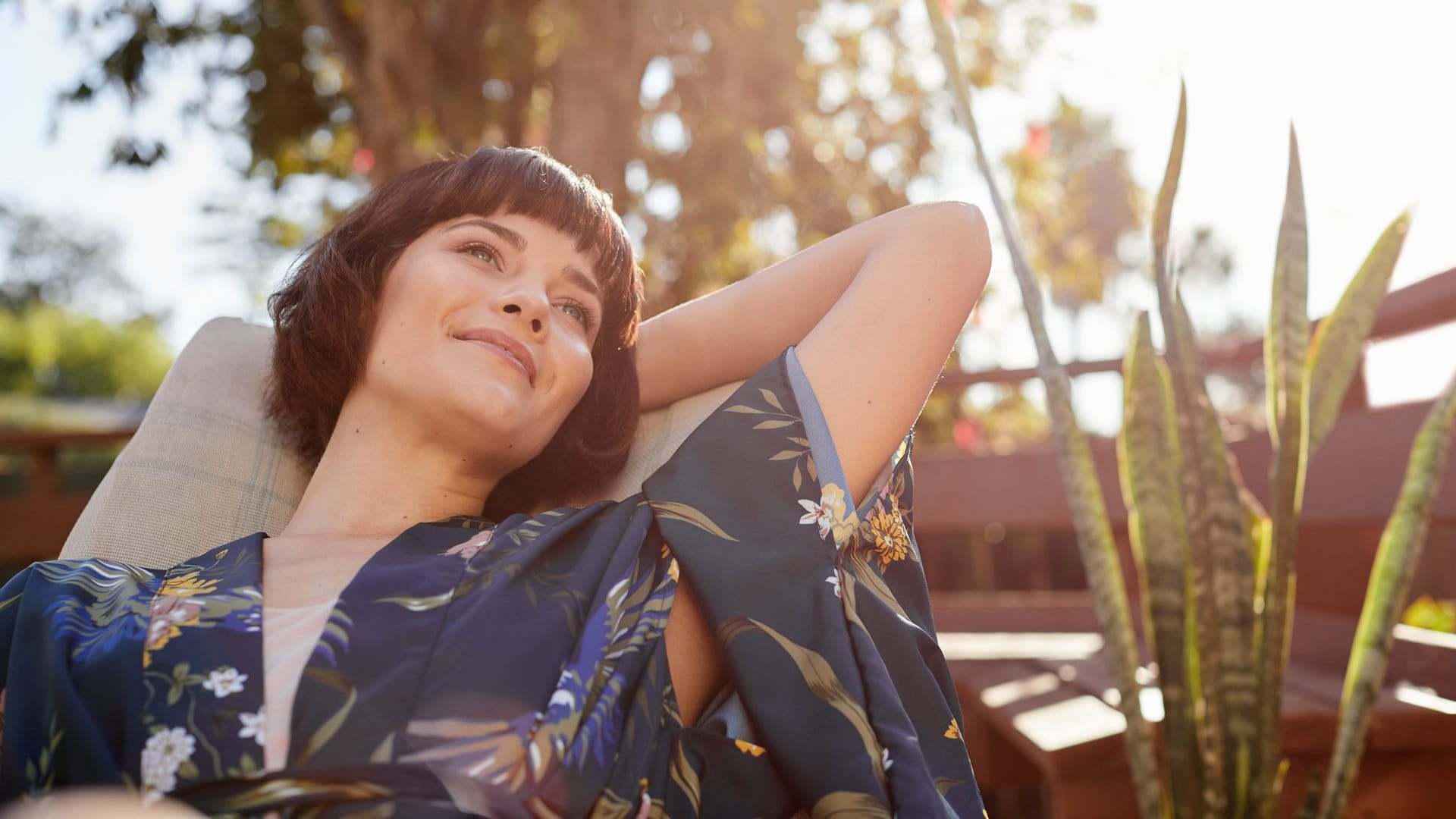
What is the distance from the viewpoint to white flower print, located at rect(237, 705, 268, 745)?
39.4 inches

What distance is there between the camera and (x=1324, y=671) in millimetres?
2256

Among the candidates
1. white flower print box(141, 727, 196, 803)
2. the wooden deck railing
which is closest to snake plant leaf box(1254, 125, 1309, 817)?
the wooden deck railing

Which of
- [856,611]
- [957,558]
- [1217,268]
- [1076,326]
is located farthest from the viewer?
[1217,268]

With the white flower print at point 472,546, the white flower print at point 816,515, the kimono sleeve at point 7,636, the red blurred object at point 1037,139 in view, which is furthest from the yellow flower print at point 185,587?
the red blurred object at point 1037,139

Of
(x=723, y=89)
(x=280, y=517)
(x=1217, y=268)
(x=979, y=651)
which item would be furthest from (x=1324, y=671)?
(x=1217, y=268)

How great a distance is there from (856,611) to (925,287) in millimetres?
488

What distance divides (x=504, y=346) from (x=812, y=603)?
60 centimetres

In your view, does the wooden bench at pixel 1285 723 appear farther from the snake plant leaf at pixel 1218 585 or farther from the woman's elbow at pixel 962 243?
the woman's elbow at pixel 962 243

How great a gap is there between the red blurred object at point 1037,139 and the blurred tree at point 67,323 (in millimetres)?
26074

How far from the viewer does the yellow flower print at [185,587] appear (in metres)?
1.19

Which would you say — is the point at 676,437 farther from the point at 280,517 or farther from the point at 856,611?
the point at 280,517

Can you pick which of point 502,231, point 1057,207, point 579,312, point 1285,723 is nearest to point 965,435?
point 1057,207

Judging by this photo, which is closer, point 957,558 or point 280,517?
point 280,517

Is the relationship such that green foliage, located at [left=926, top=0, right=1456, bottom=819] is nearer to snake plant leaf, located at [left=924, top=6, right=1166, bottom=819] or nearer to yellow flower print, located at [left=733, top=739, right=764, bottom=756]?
snake plant leaf, located at [left=924, top=6, right=1166, bottom=819]
